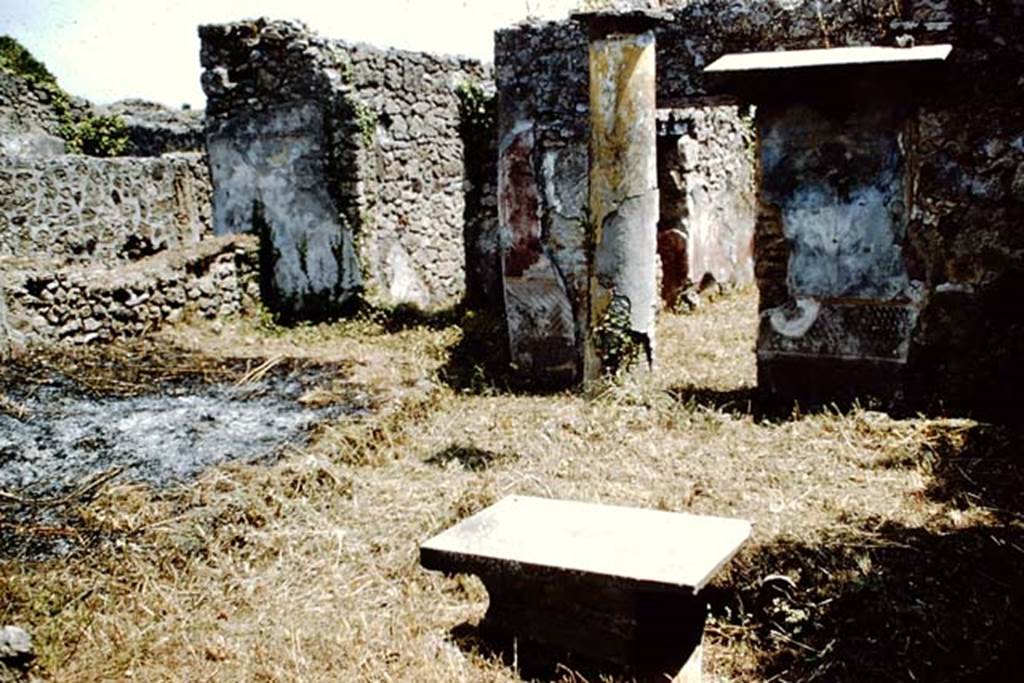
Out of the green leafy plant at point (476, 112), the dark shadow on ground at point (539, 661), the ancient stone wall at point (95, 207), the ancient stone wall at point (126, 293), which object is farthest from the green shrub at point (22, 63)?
the dark shadow on ground at point (539, 661)

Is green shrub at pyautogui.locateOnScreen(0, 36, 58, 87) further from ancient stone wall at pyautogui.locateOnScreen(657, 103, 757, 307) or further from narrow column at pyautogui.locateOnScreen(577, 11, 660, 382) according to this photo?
narrow column at pyautogui.locateOnScreen(577, 11, 660, 382)

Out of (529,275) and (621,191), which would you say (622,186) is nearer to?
(621,191)

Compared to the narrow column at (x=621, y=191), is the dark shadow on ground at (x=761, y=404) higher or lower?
lower

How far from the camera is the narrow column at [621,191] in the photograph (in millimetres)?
5949

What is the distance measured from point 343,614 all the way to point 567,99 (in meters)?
4.79

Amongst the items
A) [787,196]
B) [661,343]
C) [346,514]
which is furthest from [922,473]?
[661,343]

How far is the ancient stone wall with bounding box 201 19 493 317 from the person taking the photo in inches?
381

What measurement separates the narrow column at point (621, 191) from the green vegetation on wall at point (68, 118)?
14605 millimetres

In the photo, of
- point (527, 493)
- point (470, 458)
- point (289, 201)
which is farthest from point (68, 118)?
point (527, 493)

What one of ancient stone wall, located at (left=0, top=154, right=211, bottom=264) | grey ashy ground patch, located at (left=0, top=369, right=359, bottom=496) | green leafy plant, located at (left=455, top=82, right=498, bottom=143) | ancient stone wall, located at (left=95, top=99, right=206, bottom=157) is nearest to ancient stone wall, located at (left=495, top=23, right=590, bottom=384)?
grey ashy ground patch, located at (left=0, top=369, right=359, bottom=496)

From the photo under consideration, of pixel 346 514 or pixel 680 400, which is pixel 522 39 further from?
pixel 346 514

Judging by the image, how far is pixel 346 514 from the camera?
4609mm

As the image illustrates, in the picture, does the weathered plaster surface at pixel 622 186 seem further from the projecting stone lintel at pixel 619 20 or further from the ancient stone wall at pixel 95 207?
the ancient stone wall at pixel 95 207

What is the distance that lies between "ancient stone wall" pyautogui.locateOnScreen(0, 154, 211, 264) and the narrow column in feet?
24.9
